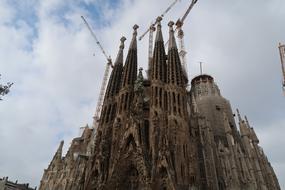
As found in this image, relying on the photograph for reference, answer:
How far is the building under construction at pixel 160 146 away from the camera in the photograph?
2458cm

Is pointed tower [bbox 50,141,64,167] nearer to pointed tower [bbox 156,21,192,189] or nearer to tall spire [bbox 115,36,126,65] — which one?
tall spire [bbox 115,36,126,65]

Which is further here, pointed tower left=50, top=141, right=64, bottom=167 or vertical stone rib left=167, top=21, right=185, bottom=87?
pointed tower left=50, top=141, right=64, bottom=167

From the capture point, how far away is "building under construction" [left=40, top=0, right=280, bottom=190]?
2458cm

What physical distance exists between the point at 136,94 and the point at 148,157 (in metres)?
8.84

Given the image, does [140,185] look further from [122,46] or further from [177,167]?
[122,46]

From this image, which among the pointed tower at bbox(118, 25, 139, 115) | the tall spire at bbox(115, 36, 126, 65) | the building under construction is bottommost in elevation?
the building under construction

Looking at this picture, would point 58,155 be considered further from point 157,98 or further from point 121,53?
point 157,98

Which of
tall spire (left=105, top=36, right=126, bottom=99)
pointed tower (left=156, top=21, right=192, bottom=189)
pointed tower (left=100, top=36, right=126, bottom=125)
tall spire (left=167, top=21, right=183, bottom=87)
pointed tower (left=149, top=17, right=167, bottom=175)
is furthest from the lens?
tall spire (left=105, top=36, right=126, bottom=99)

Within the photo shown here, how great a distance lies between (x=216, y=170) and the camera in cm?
3025

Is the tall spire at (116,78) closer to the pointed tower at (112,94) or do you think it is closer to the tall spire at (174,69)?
the pointed tower at (112,94)

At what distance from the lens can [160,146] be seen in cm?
2523

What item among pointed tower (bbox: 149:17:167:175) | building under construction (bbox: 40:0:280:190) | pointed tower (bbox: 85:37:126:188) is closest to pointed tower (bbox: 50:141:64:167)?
building under construction (bbox: 40:0:280:190)

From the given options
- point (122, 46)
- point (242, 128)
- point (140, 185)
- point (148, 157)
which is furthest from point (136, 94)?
point (242, 128)

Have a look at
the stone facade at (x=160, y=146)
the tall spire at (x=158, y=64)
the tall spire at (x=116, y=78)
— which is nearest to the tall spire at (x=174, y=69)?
the stone facade at (x=160, y=146)
